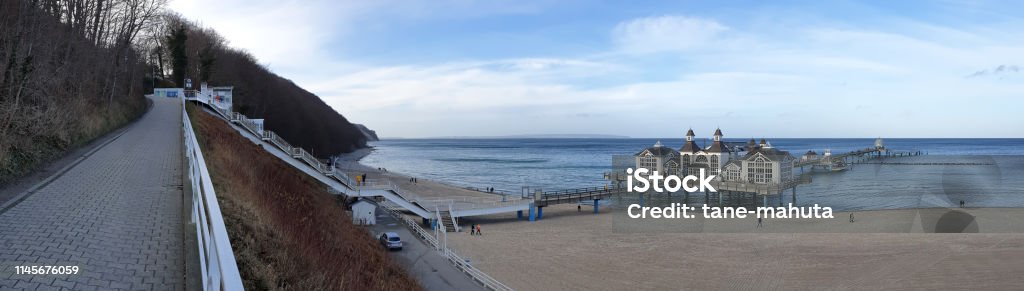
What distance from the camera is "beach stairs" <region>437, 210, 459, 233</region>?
24875 mm

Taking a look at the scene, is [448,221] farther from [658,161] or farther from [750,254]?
[658,161]

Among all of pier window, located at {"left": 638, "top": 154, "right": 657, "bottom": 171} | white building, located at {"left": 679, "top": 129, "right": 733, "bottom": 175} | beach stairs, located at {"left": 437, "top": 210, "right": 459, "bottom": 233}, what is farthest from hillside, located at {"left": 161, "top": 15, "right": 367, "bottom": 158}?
white building, located at {"left": 679, "top": 129, "right": 733, "bottom": 175}

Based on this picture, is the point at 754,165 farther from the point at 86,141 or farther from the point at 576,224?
the point at 86,141

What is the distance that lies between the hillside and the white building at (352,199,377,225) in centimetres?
2640

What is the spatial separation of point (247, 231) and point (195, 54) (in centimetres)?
5269

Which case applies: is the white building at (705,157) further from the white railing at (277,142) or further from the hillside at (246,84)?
the hillside at (246,84)

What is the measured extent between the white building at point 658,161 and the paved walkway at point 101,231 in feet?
101

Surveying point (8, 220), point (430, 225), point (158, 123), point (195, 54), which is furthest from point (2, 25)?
point (195, 54)

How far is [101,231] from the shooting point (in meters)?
5.59

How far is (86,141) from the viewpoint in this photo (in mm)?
15391

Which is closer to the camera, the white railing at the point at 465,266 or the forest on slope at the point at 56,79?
the forest on slope at the point at 56,79

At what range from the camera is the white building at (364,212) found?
76.4 ft

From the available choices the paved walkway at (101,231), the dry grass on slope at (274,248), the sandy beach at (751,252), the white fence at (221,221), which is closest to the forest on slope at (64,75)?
the paved walkway at (101,231)

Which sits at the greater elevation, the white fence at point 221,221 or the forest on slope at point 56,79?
the forest on slope at point 56,79
